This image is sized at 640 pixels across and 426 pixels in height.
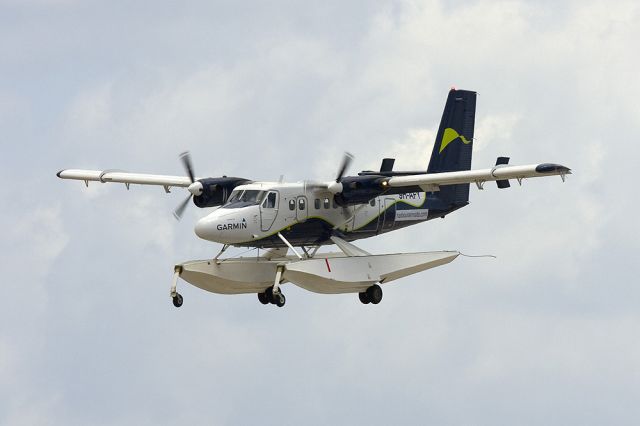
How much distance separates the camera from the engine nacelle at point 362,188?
35344mm

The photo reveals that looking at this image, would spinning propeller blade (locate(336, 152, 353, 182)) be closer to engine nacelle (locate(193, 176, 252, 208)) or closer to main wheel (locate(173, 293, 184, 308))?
engine nacelle (locate(193, 176, 252, 208))

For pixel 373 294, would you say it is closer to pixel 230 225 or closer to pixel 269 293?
pixel 269 293

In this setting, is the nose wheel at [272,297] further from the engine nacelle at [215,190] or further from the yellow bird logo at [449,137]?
the yellow bird logo at [449,137]

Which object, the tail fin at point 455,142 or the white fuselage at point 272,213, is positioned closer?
the white fuselage at point 272,213

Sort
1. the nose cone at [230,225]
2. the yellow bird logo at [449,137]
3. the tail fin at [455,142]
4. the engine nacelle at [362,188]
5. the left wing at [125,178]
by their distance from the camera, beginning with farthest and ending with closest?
the yellow bird logo at [449,137] → the tail fin at [455,142] → the left wing at [125,178] → the engine nacelle at [362,188] → the nose cone at [230,225]

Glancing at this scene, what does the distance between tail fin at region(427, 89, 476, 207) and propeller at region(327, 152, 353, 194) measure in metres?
3.93

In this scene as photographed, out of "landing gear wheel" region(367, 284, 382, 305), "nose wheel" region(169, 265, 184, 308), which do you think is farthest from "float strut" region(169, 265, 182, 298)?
"landing gear wheel" region(367, 284, 382, 305)

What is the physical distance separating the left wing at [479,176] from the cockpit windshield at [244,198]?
10.5 feet

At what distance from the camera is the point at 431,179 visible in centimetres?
3506

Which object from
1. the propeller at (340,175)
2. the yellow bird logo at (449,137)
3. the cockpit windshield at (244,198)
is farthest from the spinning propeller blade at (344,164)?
the yellow bird logo at (449,137)

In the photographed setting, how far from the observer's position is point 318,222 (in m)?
35.9

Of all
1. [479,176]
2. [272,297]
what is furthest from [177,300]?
[479,176]

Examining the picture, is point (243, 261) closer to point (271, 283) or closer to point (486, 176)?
point (271, 283)

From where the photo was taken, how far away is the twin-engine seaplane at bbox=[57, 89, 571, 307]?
34219mm
